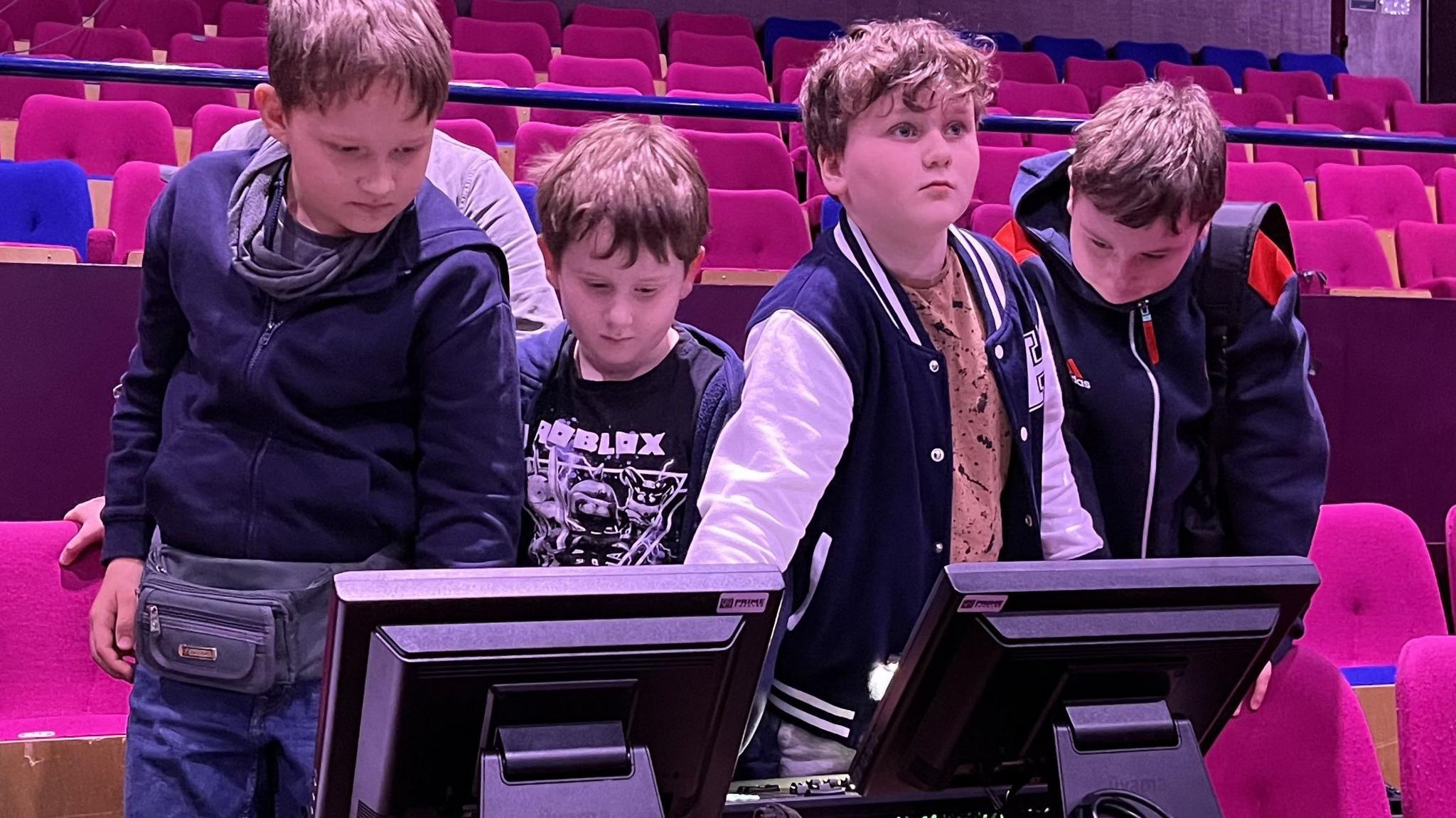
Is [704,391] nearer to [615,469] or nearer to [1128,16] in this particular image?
[615,469]

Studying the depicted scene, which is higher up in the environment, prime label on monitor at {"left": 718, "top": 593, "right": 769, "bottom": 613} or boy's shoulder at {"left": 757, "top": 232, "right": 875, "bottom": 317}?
boy's shoulder at {"left": 757, "top": 232, "right": 875, "bottom": 317}

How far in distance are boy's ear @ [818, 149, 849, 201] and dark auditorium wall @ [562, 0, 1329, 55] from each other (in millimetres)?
6376

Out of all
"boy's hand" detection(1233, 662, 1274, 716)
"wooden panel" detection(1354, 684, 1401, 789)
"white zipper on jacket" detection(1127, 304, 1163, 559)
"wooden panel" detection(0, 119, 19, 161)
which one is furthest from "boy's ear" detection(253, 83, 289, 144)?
"wooden panel" detection(0, 119, 19, 161)

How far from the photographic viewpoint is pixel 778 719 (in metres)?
1.34

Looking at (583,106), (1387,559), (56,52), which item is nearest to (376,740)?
(1387,559)

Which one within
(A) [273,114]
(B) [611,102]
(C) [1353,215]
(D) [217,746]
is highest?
(C) [1353,215]

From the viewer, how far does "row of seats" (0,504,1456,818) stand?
Result: 4.41 feet

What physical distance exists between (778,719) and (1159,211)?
68cm

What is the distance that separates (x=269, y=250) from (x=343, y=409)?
0.51ft

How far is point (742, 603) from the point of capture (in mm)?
812

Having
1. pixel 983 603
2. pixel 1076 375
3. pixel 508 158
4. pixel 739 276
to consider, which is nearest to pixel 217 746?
pixel 983 603

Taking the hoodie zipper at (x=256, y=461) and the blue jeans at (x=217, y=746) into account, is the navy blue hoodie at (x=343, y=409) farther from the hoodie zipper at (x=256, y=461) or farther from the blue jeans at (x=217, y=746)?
the blue jeans at (x=217, y=746)

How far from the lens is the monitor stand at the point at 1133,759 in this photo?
2.95 ft

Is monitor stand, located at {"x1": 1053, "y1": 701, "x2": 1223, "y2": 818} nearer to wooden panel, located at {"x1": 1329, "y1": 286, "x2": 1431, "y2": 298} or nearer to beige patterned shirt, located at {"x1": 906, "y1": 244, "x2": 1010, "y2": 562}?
beige patterned shirt, located at {"x1": 906, "y1": 244, "x2": 1010, "y2": 562}
